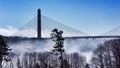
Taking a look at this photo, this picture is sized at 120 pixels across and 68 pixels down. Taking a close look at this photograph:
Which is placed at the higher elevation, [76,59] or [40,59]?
[40,59]

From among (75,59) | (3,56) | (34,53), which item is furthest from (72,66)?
(3,56)

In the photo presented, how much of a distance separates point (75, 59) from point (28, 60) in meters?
20.1

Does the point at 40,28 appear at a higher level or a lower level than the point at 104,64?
higher

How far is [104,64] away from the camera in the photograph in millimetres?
108938

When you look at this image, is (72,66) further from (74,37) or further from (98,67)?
(98,67)

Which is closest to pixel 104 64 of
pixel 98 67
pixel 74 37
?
pixel 98 67

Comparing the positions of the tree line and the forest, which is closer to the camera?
the forest

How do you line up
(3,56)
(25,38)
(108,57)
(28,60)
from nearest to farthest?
(3,56)
(108,57)
(25,38)
(28,60)

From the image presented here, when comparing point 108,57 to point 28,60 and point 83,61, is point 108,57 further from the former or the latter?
point 28,60

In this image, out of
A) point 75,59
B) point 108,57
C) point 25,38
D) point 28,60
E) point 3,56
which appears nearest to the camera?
point 3,56

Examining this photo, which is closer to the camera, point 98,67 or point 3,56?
point 3,56

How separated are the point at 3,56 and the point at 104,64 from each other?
141 feet

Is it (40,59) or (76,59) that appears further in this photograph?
(76,59)

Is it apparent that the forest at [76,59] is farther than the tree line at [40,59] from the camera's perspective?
No
